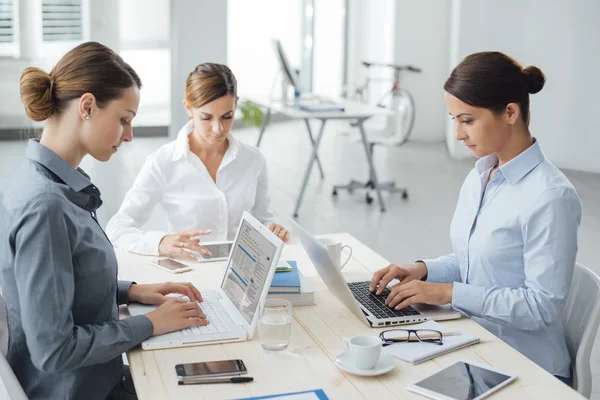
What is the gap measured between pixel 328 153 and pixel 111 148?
22.7ft

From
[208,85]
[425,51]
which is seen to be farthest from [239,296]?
[425,51]

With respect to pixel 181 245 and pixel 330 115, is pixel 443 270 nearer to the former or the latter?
pixel 181 245

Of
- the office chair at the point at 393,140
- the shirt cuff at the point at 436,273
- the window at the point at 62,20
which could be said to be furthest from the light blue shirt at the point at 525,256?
the office chair at the point at 393,140

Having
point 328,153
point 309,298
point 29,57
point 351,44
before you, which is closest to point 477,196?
point 309,298

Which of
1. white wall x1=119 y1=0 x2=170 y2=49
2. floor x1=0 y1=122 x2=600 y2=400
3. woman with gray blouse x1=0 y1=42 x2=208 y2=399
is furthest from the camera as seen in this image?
floor x1=0 y1=122 x2=600 y2=400

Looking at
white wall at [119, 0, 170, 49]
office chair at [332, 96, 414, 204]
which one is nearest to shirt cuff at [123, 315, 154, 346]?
white wall at [119, 0, 170, 49]

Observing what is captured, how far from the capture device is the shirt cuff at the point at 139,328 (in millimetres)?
1867

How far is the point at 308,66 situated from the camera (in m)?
10.8

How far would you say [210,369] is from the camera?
1.77 metres

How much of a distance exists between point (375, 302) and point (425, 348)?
1.11ft

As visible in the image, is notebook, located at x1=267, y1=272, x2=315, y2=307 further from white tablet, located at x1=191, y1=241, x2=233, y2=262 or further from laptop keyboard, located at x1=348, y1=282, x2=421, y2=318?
white tablet, located at x1=191, y1=241, x2=233, y2=262

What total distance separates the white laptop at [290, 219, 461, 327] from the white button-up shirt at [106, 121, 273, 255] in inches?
34.2

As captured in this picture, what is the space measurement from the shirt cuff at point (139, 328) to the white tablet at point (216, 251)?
69 centimetres

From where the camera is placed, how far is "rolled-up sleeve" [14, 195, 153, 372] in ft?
5.55
